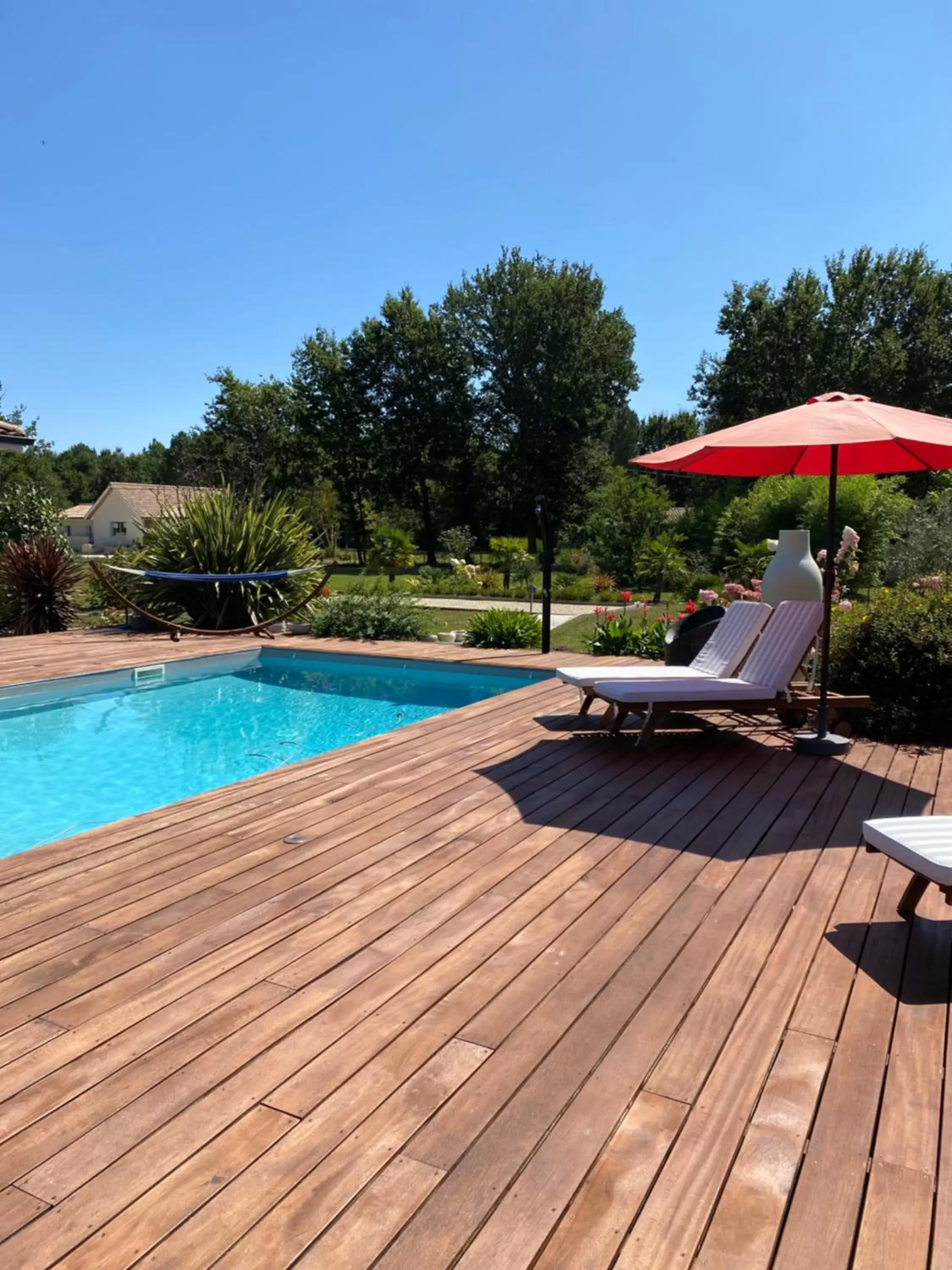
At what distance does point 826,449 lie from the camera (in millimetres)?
5531

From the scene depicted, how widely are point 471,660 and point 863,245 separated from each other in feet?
94.4

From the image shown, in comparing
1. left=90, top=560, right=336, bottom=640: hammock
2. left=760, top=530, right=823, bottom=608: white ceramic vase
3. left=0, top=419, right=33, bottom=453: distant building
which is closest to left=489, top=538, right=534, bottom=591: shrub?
left=90, top=560, right=336, bottom=640: hammock

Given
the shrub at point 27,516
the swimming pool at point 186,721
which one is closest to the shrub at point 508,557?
the shrub at point 27,516

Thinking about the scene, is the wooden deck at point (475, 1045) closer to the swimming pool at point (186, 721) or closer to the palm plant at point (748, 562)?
the swimming pool at point (186, 721)

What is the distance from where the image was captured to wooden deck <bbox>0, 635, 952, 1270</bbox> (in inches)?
59.6

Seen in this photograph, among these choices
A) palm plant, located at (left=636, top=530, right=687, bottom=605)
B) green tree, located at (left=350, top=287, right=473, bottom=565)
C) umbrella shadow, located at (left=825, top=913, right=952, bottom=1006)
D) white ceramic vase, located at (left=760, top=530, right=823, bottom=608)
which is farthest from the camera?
green tree, located at (left=350, top=287, right=473, bottom=565)

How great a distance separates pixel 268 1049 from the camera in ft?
6.77

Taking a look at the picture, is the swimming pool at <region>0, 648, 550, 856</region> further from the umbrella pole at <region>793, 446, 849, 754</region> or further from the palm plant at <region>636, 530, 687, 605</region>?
the palm plant at <region>636, 530, 687, 605</region>

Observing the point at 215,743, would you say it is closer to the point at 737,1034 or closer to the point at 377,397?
the point at 737,1034

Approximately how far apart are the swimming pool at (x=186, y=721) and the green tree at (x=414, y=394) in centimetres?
2181

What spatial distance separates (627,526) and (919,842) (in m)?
17.5

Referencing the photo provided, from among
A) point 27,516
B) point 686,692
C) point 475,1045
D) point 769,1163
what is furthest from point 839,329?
point 769,1163

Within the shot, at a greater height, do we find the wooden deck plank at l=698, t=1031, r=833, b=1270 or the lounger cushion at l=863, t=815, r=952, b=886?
the lounger cushion at l=863, t=815, r=952, b=886

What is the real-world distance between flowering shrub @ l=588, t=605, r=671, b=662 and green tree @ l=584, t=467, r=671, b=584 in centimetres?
981
